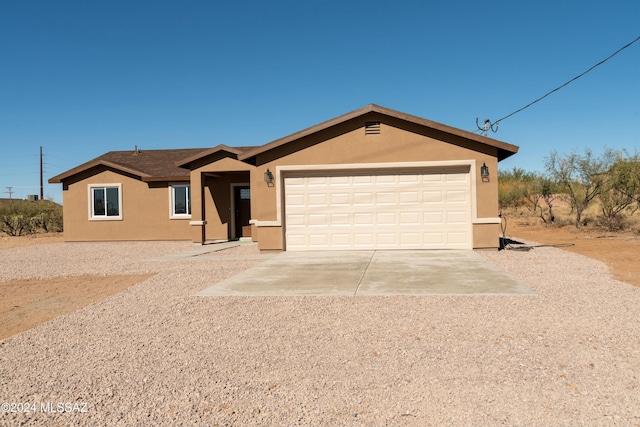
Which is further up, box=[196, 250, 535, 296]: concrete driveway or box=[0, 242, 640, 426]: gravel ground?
box=[196, 250, 535, 296]: concrete driveway

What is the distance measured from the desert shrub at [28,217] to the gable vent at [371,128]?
2437 centimetres

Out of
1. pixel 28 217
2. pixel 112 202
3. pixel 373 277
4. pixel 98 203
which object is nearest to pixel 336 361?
pixel 373 277

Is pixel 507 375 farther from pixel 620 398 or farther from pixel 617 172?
pixel 617 172

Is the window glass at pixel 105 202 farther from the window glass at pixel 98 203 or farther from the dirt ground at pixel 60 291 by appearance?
the dirt ground at pixel 60 291

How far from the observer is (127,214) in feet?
70.3

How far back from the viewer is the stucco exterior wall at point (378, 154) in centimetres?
1378

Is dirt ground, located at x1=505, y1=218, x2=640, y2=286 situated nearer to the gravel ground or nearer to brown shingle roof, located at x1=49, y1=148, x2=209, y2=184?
the gravel ground

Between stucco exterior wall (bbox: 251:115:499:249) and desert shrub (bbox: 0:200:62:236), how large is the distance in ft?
71.3

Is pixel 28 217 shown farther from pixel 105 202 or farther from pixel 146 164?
pixel 146 164

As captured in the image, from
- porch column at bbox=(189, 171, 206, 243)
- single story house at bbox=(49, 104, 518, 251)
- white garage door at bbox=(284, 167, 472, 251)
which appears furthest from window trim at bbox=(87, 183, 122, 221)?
white garage door at bbox=(284, 167, 472, 251)

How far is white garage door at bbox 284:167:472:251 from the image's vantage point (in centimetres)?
1409

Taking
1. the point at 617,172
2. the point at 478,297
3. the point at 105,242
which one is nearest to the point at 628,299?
the point at 478,297

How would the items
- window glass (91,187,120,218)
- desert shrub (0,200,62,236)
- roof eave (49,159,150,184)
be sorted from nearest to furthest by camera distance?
1. roof eave (49,159,150,184)
2. window glass (91,187,120,218)
3. desert shrub (0,200,62,236)

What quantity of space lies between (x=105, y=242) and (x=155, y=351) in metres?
17.8
